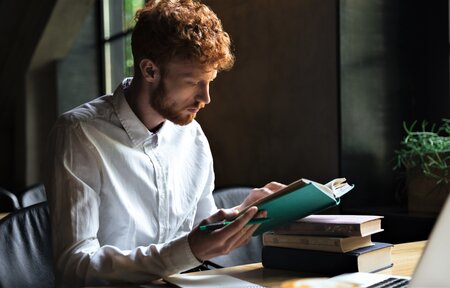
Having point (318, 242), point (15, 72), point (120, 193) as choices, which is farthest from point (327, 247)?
point (15, 72)

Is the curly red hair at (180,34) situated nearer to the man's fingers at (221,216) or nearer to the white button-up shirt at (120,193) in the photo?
the white button-up shirt at (120,193)

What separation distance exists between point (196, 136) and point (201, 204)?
218 mm

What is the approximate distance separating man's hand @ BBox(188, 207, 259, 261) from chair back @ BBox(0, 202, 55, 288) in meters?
0.53

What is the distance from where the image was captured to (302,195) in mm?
1278

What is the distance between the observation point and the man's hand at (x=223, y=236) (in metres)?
1.29

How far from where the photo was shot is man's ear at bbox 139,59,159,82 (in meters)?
1.76

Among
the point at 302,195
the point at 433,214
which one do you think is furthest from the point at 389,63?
the point at 302,195

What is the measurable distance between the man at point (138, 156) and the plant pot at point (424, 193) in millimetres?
1207

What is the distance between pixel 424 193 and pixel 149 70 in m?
1.49

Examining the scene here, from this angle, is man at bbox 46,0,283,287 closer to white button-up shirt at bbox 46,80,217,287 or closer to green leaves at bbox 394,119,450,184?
white button-up shirt at bbox 46,80,217,287

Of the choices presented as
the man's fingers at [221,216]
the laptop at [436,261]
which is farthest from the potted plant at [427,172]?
the laptop at [436,261]

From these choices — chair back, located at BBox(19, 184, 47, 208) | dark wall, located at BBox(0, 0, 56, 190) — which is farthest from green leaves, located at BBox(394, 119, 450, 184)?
dark wall, located at BBox(0, 0, 56, 190)

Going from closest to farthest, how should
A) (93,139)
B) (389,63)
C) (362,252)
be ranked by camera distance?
(362,252) → (93,139) → (389,63)

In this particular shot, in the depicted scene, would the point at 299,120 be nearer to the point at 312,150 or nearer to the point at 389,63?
the point at 312,150
